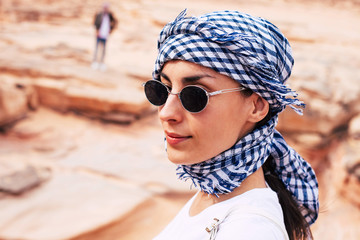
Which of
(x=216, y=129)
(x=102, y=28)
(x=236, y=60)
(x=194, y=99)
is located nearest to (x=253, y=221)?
(x=216, y=129)

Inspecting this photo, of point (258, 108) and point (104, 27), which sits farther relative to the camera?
point (104, 27)

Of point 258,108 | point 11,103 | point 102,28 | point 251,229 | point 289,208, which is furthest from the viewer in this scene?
point 102,28

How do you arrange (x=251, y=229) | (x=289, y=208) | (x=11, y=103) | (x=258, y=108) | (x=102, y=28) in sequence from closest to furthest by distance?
(x=251, y=229), (x=258, y=108), (x=289, y=208), (x=11, y=103), (x=102, y=28)

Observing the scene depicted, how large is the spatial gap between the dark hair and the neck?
0.14 metres

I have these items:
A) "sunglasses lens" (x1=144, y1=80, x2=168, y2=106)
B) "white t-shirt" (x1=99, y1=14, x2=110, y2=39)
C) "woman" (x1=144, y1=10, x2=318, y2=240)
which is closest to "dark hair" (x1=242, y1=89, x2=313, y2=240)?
"woman" (x1=144, y1=10, x2=318, y2=240)

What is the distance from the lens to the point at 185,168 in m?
1.33

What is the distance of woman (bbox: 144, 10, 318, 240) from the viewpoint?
3.75 feet

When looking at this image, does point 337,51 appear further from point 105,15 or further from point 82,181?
point 82,181

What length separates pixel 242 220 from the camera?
101 centimetres

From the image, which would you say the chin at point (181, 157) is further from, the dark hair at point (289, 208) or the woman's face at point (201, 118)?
the dark hair at point (289, 208)

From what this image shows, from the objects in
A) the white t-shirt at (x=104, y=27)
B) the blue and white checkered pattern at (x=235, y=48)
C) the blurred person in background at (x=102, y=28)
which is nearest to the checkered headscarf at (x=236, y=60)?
the blue and white checkered pattern at (x=235, y=48)

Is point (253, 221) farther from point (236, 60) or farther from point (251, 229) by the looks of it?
point (236, 60)

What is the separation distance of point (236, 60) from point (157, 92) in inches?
13.5

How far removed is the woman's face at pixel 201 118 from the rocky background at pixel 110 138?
3099mm
